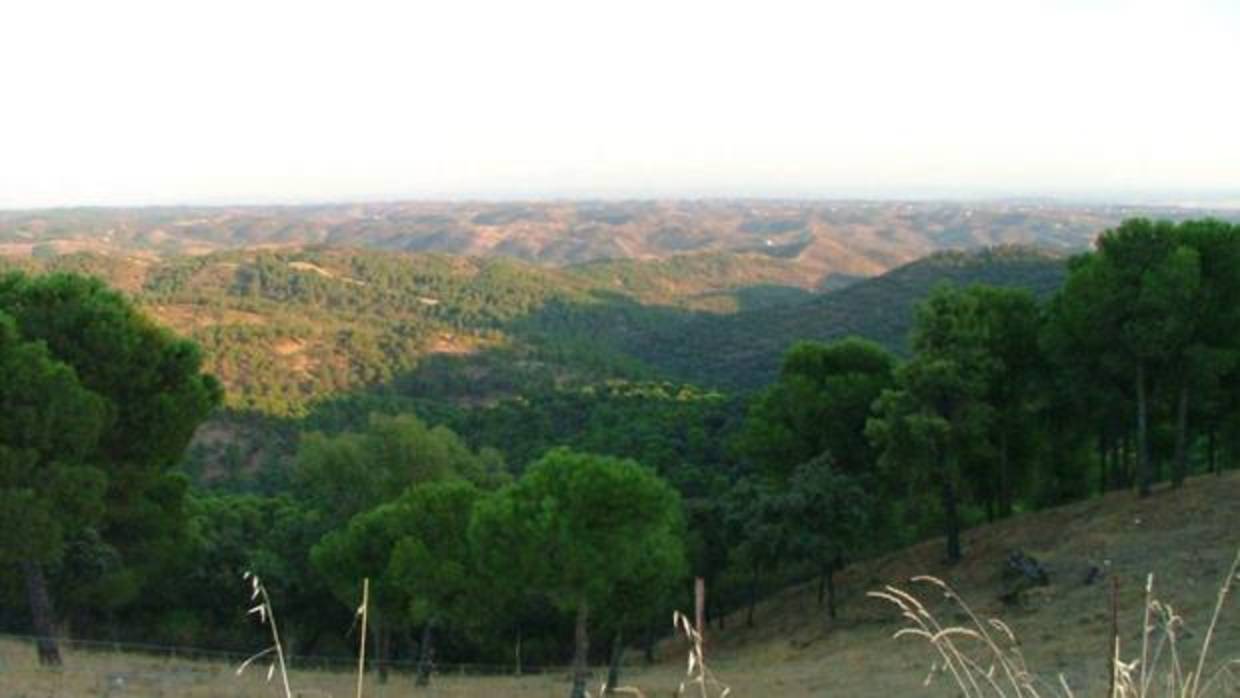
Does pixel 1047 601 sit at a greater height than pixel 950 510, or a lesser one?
lesser

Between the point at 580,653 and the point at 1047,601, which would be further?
the point at 1047,601

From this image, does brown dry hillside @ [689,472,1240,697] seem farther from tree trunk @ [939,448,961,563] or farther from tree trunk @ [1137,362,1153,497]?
tree trunk @ [1137,362,1153,497]

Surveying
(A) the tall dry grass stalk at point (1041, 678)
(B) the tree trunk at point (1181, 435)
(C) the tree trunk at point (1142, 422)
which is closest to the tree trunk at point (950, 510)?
(A) the tall dry grass stalk at point (1041, 678)

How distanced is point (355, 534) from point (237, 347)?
7381 cm

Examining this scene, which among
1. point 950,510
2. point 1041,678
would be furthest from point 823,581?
point 1041,678

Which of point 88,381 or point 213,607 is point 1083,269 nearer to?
point 88,381

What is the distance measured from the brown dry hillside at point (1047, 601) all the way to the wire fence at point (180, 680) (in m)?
4.49

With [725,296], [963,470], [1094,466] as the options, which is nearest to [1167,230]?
[963,470]

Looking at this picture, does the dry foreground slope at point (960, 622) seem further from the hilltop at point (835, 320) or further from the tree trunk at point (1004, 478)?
the hilltop at point (835, 320)

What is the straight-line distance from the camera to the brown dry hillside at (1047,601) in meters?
14.9

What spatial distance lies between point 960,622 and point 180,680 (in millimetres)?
13663

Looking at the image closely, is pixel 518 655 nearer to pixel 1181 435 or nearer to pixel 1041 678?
pixel 1181 435

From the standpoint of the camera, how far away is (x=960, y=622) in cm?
1898

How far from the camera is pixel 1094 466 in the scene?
97.0ft
